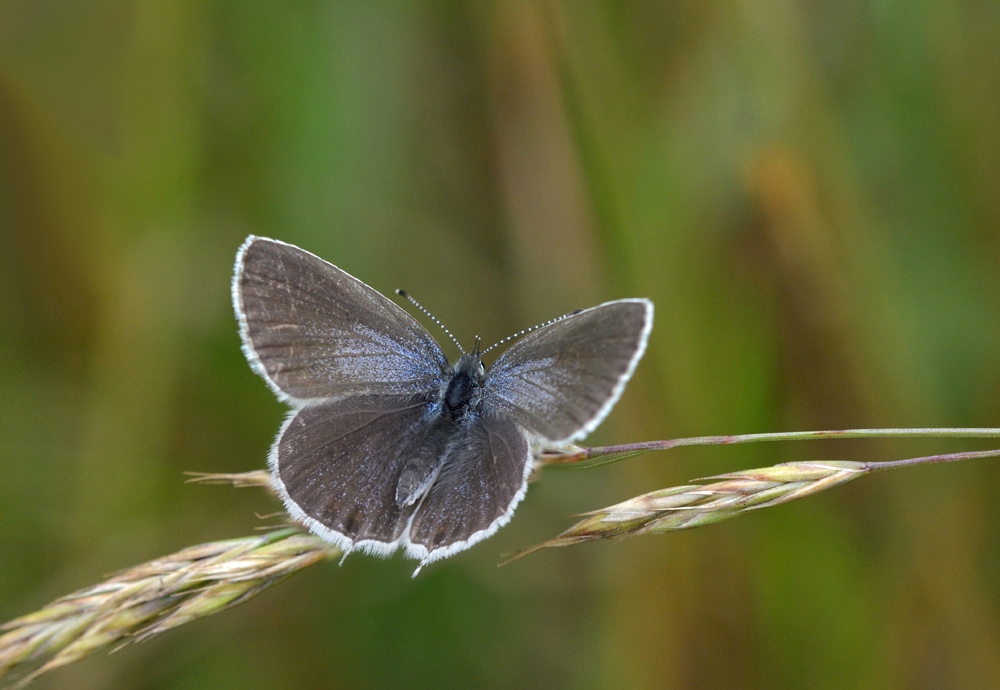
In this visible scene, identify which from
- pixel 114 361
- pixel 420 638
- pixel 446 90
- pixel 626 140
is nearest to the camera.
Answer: pixel 420 638

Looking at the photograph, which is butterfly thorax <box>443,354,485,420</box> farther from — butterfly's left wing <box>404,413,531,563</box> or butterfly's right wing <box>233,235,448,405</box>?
butterfly's right wing <box>233,235,448,405</box>

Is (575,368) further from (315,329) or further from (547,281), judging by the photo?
(547,281)

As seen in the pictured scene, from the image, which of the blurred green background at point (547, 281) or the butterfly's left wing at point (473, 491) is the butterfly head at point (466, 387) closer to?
the butterfly's left wing at point (473, 491)

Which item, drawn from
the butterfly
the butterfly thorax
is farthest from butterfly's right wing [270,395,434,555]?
the butterfly thorax

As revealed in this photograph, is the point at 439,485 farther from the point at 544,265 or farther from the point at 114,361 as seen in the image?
the point at 114,361

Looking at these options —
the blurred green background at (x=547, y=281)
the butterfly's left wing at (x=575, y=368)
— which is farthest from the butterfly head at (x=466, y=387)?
the blurred green background at (x=547, y=281)

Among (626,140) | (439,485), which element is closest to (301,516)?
(439,485)
